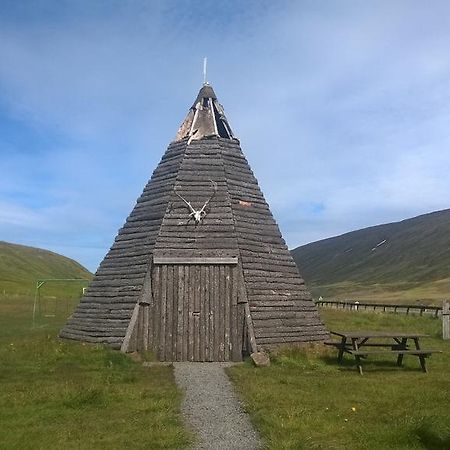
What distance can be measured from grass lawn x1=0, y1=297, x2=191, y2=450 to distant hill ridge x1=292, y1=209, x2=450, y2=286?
8534cm

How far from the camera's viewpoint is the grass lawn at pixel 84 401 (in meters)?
8.02

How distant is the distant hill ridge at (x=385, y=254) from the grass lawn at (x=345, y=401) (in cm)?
8293

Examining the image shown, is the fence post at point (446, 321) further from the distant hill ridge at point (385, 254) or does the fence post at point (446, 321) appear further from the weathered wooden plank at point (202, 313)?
the distant hill ridge at point (385, 254)

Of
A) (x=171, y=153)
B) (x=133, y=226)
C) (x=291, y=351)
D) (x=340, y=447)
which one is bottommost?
(x=340, y=447)

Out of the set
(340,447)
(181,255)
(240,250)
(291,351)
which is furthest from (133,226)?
(340,447)

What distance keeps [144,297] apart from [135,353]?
5.32 ft

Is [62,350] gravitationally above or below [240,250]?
below

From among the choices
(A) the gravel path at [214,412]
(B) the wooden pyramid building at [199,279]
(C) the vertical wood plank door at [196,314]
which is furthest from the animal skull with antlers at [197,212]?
(A) the gravel path at [214,412]

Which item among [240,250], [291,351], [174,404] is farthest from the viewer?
[240,250]

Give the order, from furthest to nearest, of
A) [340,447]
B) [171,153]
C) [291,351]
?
1. [171,153]
2. [291,351]
3. [340,447]

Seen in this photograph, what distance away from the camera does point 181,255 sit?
17.1 m

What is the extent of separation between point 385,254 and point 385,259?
476 centimetres

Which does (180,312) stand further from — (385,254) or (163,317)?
(385,254)

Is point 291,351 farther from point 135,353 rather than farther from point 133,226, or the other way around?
point 133,226
